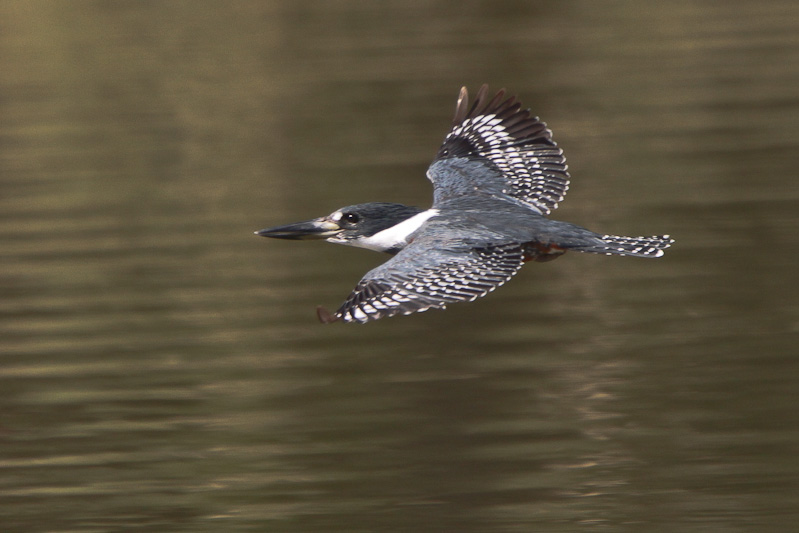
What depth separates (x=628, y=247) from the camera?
749cm

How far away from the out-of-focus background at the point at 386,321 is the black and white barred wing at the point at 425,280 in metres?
1.39

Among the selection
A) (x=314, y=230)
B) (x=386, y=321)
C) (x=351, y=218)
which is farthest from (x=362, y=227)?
(x=386, y=321)

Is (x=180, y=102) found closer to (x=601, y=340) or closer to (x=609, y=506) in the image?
(x=601, y=340)

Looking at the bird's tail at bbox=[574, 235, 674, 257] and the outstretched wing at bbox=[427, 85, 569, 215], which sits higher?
the outstretched wing at bbox=[427, 85, 569, 215]

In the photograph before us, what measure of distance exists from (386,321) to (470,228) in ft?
12.3

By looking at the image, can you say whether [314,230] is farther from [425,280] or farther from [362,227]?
[425,280]

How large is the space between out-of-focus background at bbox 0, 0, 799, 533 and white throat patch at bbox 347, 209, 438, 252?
127cm

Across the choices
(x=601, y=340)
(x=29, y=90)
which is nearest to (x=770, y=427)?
(x=601, y=340)

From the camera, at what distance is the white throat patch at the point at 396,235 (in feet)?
26.2

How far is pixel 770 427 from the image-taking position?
28.0ft

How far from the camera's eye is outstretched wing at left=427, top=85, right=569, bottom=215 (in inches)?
348

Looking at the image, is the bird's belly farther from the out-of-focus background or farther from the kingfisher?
the out-of-focus background

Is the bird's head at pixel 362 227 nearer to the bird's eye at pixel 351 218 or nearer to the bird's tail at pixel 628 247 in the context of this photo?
the bird's eye at pixel 351 218

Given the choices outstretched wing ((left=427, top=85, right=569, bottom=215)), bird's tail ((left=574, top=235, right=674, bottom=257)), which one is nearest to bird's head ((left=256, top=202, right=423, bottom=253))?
outstretched wing ((left=427, top=85, right=569, bottom=215))
